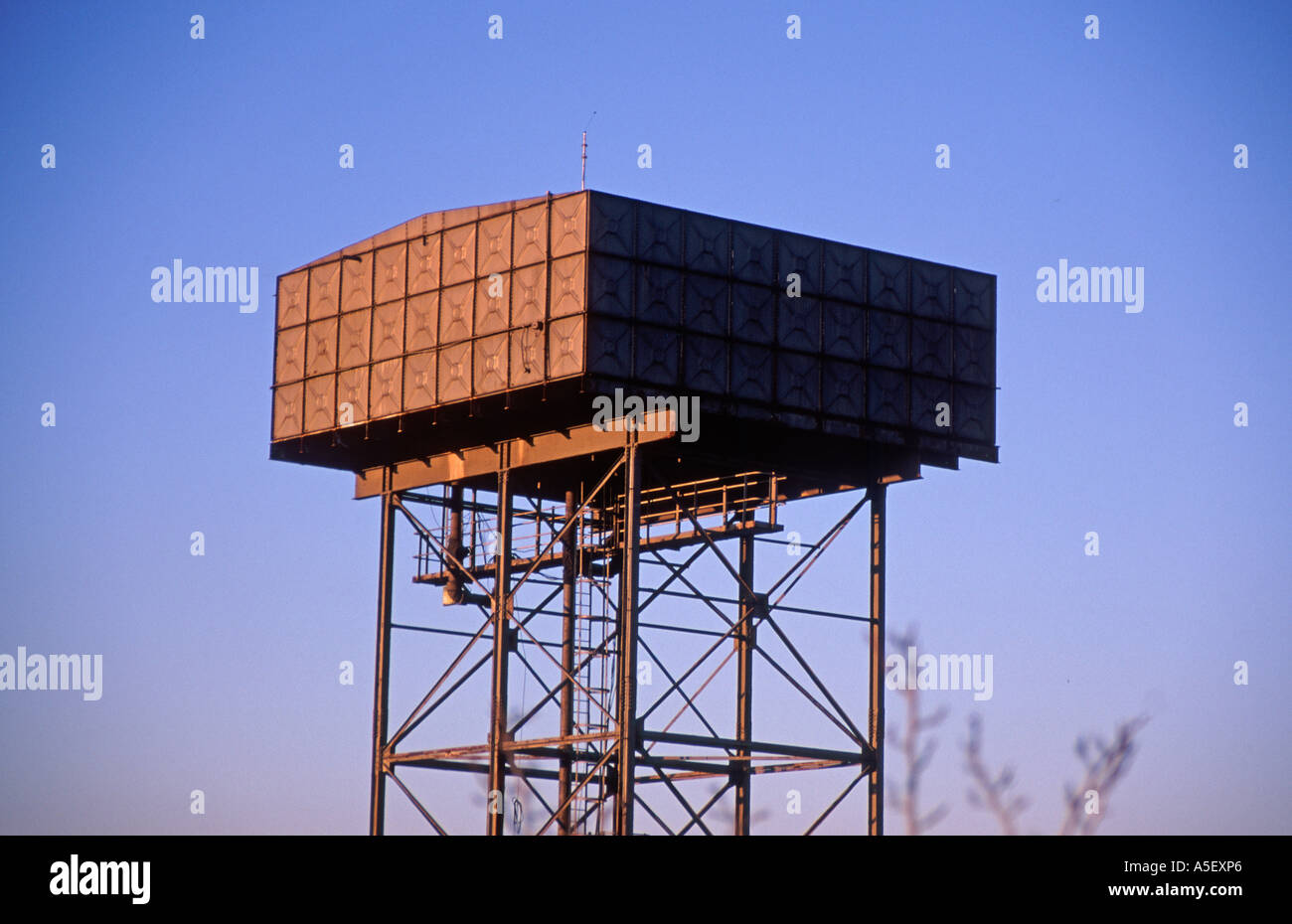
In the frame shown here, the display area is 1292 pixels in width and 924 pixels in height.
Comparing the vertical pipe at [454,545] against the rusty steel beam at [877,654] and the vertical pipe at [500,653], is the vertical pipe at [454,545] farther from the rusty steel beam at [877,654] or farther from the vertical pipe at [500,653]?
the rusty steel beam at [877,654]

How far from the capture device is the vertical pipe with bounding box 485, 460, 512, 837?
1839 inches

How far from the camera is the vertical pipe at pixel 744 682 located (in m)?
49.2

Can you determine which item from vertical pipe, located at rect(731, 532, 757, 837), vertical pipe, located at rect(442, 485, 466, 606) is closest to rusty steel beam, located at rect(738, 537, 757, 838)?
vertical pipe, located at rect(731, 532, 757, 837)

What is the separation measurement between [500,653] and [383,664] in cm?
341

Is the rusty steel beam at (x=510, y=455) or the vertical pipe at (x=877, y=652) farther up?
the rusty steel beam at (x=510, y=455)

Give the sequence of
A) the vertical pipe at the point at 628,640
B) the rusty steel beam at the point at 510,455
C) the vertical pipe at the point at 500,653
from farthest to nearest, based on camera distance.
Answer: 1. the vertical pipe at the point at 500,653
2. the rusty steel beam at the point at 510,455
3. the vertical pipe at the point at 628,640

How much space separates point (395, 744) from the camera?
4934 centimetres

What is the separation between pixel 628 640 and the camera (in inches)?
1777

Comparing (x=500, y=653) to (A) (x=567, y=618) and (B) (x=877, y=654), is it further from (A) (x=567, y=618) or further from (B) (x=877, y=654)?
(B) (x=877, y=654)

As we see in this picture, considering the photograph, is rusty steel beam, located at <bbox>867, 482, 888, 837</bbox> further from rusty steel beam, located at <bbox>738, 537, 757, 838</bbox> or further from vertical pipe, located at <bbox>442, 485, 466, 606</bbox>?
vertical pipe, located at <bbox>442, 485, 466, 606</bbox>

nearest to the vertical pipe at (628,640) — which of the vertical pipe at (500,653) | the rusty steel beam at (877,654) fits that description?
the vertical pipe at (500,653)

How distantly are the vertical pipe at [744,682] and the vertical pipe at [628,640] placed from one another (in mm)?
4112

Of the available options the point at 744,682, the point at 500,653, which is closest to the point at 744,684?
the point at 744,682
